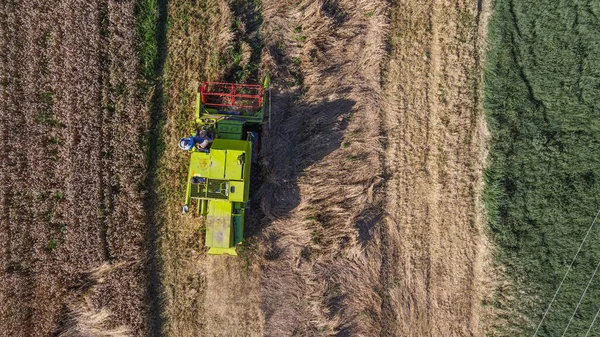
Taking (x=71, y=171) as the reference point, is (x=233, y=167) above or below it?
above

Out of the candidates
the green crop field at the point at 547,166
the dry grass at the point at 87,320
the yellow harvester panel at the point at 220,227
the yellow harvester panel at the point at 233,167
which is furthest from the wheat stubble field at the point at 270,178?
the yellow harvester panel at the point at 233,167

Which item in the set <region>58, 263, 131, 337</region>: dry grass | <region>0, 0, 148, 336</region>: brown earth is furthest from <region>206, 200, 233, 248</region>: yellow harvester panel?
<region>58, 263, 131, 337</region>: dry grass

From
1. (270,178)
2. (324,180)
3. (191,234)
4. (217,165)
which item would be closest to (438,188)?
(324,180)

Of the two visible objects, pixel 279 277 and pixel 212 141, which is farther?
pixel 279 277

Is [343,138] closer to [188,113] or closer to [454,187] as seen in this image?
[454,187]

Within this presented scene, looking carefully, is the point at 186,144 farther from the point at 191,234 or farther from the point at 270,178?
the point at 191,234

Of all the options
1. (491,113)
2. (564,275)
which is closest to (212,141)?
(491,113)

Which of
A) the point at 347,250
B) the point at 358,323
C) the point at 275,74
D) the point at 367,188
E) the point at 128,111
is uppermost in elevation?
the point at 275,74
